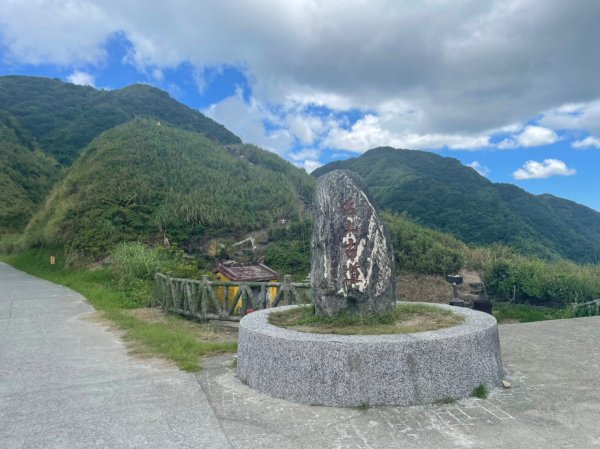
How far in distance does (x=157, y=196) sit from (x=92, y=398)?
18800mm

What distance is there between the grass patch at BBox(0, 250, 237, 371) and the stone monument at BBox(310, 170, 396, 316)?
6.36 feet

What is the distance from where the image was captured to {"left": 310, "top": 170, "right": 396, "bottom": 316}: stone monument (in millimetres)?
5414

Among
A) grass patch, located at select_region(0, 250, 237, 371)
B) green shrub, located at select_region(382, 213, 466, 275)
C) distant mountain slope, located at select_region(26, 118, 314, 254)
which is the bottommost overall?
grass patch, located at select_region(0, 250, 237, 371)

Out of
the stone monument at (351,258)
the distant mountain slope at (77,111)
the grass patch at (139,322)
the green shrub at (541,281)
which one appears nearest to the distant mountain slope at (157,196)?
the grass patch at (139,322)

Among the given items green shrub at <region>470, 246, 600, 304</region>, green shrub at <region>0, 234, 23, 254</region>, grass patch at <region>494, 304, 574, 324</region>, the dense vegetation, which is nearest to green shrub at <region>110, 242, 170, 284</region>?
the dense vegetation

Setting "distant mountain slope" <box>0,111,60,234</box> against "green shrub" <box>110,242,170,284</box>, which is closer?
"green shrub" <box>110,242,170,284</box>

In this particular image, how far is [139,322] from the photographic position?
892cm

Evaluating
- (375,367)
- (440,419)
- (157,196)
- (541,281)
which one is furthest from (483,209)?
(440,419)

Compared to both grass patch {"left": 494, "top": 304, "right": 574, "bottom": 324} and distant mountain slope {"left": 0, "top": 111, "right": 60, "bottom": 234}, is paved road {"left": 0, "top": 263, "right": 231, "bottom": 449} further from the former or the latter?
distant mountain slope {"left": 0, "top": 111, "right": 60, "bottom": 234}

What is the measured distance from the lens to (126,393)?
472 cm

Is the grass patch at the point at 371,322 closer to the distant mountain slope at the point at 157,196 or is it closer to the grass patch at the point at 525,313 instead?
the grass patch at the point at 525,313

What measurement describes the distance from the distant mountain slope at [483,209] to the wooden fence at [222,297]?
1801 cm

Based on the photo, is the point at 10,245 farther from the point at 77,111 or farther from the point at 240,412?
the point at 77,111

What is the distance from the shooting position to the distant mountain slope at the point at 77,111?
172ft
